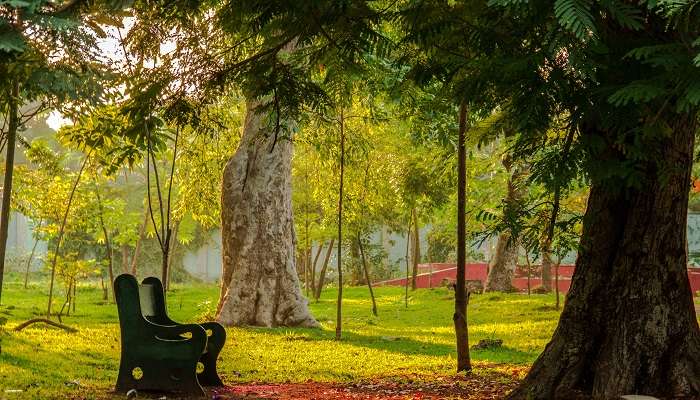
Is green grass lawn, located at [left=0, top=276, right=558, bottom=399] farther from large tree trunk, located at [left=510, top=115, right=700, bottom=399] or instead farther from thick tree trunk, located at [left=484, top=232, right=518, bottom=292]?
thick tree trunk, located at [left=484, top=232, right=518, bottom=292]

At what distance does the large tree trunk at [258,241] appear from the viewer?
56.7 ft

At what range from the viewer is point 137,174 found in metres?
54.7

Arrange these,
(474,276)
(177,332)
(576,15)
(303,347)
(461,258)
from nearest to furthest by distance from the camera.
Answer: (576,15)
(177,332)
(461,258)
(303,347)
(474,276)

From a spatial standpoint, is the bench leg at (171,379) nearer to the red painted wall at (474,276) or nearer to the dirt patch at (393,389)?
the dirt patch at (393,389)

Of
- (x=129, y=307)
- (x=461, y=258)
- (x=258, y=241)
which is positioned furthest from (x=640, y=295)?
(x=258, y=241)

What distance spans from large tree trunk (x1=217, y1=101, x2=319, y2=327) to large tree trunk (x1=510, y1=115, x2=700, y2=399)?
35.4ft

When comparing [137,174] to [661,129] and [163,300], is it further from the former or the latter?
[661,129]

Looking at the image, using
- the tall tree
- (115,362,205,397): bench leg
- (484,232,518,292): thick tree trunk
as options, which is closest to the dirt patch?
(115,362,205,397): bench leg

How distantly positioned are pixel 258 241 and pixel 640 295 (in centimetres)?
1154

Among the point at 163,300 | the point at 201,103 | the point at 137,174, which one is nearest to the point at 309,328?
the point at 163,300

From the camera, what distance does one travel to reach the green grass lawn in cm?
981

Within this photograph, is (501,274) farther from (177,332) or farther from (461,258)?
(177,332)

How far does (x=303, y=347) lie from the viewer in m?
14.2

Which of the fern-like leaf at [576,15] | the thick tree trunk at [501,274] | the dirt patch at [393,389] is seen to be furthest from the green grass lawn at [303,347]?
the fern-like leaf at [576,15]
